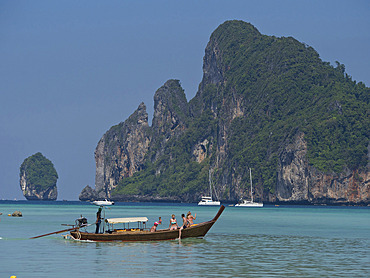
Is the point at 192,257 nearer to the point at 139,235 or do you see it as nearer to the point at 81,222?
the point at 139,235

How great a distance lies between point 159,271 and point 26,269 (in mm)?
7603

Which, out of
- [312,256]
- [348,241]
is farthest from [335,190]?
[312,256]

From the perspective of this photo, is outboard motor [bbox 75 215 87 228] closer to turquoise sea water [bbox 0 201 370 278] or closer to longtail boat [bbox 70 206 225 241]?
longtail boat [bbox 70 206 225 241]

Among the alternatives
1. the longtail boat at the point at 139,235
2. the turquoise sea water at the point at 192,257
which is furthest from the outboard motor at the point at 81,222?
the turquoise sea water at the point at 192,257

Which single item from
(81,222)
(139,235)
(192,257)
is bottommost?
(192,257)

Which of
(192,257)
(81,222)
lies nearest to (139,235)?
(81,222)

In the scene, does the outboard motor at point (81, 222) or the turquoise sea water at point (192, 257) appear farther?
the outboard motor at point (81, 222)

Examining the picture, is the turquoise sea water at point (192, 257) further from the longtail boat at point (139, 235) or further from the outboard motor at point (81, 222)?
the outboard motor at point (81, 222)

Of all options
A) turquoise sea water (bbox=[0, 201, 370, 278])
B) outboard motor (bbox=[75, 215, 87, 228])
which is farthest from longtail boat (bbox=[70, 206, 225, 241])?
outboard motor (bbox=[75, 215, 87, 228])

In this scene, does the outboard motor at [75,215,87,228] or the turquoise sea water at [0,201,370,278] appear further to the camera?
the outboard motor at [75,215,87,228]

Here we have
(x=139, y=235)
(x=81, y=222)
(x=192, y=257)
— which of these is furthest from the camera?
(x=81, y=222)

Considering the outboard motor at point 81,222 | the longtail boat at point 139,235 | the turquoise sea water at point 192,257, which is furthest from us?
the outboard motor at point 81,222

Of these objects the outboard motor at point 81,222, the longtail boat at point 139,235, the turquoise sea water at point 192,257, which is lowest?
the turquoise sea water at point 192,257

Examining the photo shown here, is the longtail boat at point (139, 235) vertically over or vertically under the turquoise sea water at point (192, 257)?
over
